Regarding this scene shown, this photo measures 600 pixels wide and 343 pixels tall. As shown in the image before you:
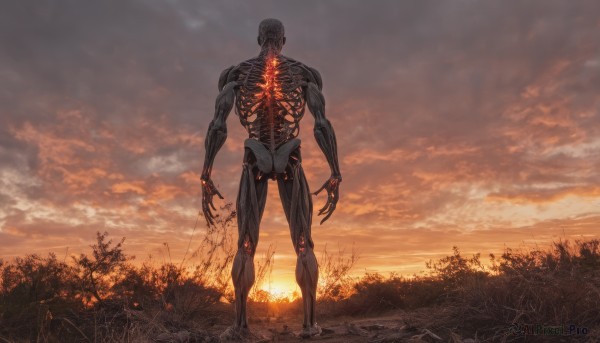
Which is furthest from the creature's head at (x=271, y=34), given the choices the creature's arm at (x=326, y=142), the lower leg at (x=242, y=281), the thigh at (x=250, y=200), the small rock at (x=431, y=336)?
the small rock at (x=431, y=336)

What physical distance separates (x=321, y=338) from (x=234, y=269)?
1.62 metres

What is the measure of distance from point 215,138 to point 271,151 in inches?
35.8

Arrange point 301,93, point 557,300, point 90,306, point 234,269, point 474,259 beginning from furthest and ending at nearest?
point 474,259 → point 90,306 → point 301,93 → point 234,269 → point 557,300

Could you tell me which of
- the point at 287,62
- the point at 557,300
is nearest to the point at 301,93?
the point at 287,62

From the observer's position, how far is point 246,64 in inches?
305

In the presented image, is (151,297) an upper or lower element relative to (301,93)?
lower

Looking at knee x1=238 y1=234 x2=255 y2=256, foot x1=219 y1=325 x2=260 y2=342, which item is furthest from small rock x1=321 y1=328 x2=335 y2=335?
knee x1=238 y1=234 x2=255 y2=256

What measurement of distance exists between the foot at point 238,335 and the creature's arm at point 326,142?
1962mm

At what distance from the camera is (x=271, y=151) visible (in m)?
7.30

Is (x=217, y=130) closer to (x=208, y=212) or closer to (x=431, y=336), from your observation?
(x=208, y=212)

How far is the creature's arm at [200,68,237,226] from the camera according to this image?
24.3 feet

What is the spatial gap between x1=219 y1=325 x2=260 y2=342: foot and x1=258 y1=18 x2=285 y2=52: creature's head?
4.44 m

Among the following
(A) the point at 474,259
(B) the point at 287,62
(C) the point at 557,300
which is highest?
(B) the point at 287,62

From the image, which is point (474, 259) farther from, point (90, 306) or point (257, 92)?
point (90, 306)
